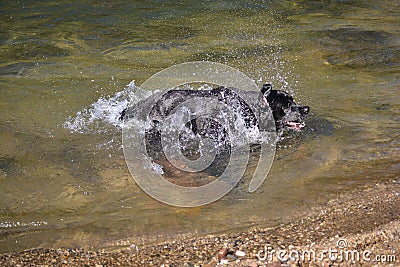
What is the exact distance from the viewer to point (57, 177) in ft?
21.6

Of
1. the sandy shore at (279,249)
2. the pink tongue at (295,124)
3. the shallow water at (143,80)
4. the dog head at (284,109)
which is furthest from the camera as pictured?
the pink tongue at (295,124)

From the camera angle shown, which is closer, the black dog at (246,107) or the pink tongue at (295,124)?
the black dog at (246,107)

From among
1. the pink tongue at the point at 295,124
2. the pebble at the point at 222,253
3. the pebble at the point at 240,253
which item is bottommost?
the pebble at the point at 240,253

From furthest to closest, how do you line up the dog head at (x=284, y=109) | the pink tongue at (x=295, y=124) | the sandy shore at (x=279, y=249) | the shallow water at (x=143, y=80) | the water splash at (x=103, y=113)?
the water splash at (x=103, y=113) → the pink tongue at (x=295, y=124) → the dog head at (x=284, y=109) → the shallow water at (x=143, y=80) → the sandy shore at (x=279, y=249)

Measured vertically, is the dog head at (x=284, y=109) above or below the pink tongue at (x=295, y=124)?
above

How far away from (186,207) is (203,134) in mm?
1781

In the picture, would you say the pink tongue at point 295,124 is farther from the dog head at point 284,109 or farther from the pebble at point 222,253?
the pebble at point 222,253

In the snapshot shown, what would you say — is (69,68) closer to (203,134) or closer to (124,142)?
(124,142)

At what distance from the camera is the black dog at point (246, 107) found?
293 inches

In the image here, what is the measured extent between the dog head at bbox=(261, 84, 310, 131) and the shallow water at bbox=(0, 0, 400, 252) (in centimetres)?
24

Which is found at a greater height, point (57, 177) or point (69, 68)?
point (69, 68)

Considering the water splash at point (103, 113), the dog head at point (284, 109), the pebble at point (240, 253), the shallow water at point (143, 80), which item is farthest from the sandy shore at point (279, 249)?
the water splash at point (103, 113)

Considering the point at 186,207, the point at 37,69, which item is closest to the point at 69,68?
the point at 37,69

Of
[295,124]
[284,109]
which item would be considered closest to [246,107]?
[284,109]
